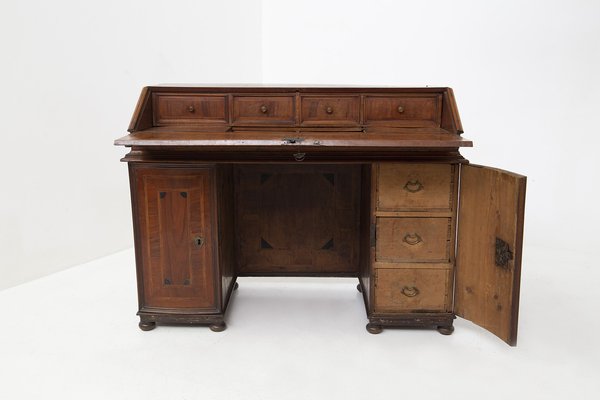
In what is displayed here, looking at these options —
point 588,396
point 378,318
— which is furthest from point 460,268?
point 588,396

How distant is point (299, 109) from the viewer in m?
2.78

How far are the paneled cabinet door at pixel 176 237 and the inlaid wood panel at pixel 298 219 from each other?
534 mm

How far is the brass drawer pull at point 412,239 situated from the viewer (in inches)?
103

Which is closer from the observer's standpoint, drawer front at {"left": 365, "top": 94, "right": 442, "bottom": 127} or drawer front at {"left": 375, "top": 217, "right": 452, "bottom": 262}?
drawer front at {"left": 375, "top": 217, "right": 452, "bottom": 262}

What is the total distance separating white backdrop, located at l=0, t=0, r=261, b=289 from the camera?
10.7 feet

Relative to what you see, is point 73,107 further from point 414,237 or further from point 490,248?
point 490,248

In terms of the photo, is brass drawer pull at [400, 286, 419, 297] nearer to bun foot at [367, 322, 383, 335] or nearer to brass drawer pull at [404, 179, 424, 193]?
bun foot at [367, 322, 383, 335]

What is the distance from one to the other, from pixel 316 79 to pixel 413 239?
2.25 metres

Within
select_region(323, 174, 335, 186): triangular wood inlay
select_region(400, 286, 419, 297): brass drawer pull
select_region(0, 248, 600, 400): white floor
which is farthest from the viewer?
select_region(323, 174, 335, 186): triangular wood inlay

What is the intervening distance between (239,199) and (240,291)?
1.73 feet

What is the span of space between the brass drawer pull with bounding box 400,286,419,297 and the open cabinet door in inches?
7.3

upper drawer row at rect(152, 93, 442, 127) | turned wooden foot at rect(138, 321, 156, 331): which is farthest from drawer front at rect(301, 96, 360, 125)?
turned wooden foot at rect(138, 321, 156, 331)

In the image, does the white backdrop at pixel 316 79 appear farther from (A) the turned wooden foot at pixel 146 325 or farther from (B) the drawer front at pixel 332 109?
(B) the drawer front at pixel 332 109

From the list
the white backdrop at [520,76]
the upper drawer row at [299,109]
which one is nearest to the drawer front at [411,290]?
the upper drawer row at [299,109]
